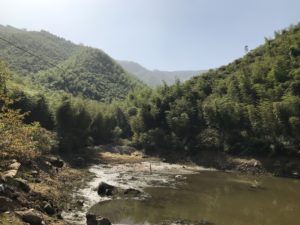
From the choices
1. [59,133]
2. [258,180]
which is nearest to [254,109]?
[258,180]

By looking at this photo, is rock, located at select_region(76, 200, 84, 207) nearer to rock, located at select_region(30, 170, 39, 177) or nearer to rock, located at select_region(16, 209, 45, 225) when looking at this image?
rock, located at select_region(30, 170, 39, 177)

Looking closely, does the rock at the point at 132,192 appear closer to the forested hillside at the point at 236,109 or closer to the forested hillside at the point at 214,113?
the forested hillside at the point at 214,113

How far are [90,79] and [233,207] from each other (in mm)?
154925

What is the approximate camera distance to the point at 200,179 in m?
50.2

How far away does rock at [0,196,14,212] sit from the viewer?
70.3 feet

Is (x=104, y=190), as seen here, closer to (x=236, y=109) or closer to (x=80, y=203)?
(x=80, y=203)

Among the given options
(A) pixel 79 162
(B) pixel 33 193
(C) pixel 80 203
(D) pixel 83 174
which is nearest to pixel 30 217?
(B) pixel 33 193

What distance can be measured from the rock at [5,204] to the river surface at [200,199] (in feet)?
26.5

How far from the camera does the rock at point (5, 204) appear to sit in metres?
21.4

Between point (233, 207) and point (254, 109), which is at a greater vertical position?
point (254, 109)

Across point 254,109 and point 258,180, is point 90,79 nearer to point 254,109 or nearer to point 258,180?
point 254,109

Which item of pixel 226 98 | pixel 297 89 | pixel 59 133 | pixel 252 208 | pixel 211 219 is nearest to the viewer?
pixel 211 219

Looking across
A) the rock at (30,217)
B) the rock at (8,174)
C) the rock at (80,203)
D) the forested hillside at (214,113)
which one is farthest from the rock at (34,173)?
the rock at (30,217)

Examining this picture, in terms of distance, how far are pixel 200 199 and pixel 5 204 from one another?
788 inches
